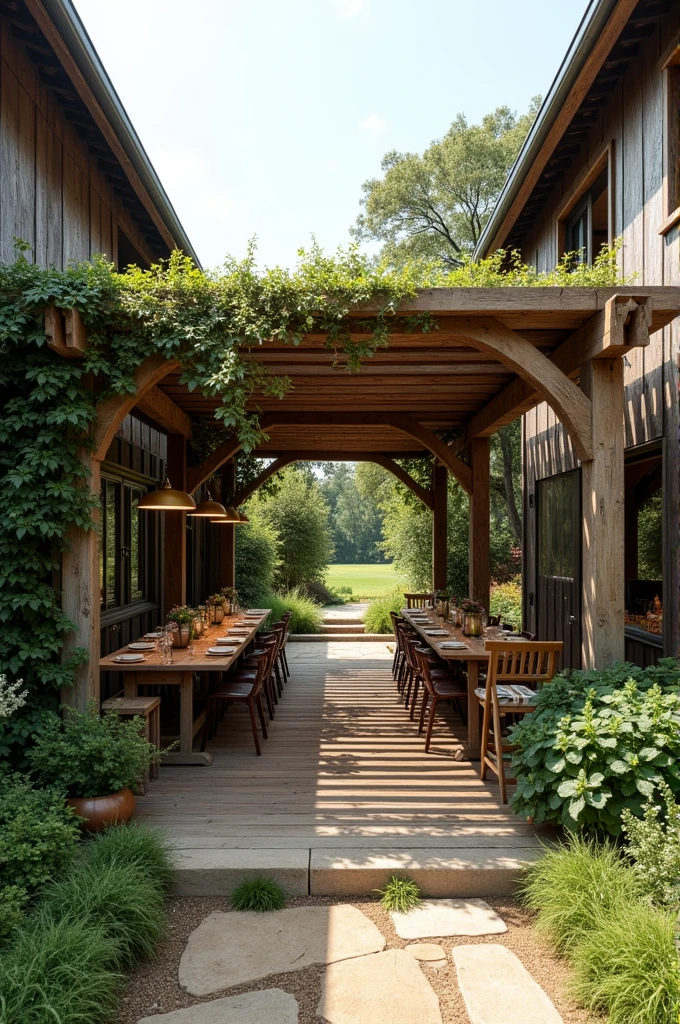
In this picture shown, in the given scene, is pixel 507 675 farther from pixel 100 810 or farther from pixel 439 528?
pixel 439 528

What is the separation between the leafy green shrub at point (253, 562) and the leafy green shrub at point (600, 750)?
11.0 metres

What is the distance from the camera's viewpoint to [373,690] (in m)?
9.14

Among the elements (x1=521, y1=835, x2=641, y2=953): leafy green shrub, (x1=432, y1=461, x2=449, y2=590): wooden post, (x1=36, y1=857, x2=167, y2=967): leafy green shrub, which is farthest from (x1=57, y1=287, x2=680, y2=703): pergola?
(x1=432, y1=461, x2=449, y2=590): wooden post

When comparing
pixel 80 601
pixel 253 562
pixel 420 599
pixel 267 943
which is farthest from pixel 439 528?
pixel 267 943

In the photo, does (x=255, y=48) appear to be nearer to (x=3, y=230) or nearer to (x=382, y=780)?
(x=3, y=230)

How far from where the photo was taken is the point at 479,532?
9125 millimetres

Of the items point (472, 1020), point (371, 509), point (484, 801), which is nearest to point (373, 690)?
point (484, 801)

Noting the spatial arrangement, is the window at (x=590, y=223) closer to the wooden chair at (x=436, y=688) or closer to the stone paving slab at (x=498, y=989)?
the wooden chair at (x=436, y=688)

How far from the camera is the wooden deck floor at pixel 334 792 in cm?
428

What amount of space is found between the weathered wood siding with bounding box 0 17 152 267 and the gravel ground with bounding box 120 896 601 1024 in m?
4.33

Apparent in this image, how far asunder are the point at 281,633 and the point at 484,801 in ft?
13.9

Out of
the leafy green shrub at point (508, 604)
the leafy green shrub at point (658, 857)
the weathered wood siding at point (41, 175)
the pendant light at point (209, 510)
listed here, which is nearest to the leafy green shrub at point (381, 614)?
the leafy green shrub at point (508, 604)

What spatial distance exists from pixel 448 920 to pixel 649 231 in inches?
193

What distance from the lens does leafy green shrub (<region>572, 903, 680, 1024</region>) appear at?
8.58 feet
